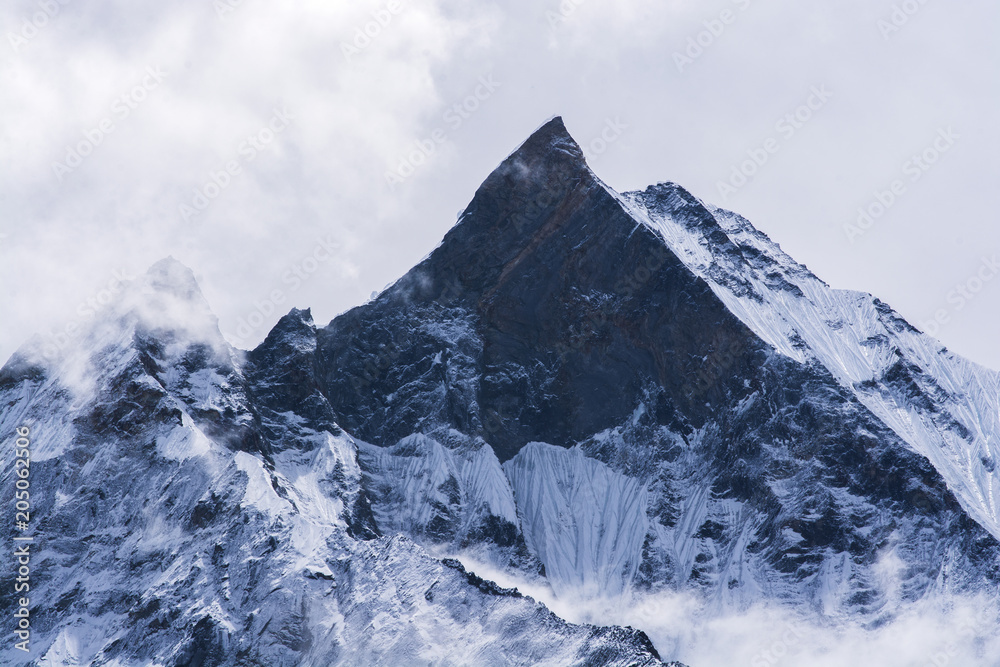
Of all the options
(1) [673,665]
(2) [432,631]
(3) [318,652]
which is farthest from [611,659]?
(3) [318,652]

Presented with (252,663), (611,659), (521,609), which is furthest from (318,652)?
(611,659)

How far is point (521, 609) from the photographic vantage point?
19988cm

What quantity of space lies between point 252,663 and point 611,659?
1735 inches

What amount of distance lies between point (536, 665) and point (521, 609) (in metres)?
12.8

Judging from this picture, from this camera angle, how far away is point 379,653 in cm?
19488

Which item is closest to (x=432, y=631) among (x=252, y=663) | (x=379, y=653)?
(x=379, y=653)

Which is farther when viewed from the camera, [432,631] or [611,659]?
[432,631]

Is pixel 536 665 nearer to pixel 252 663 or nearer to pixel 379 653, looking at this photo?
pixel 379 653

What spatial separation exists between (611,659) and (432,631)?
23.9 metres

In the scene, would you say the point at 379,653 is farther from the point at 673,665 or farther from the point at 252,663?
the point at 673,665

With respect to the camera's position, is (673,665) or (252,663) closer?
(673,665)

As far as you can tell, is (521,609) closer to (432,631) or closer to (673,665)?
(432,631)

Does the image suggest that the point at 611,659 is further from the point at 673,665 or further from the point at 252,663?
the point at 252,663

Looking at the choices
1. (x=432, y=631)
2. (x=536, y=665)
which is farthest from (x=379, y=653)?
(x=536, y=665)
